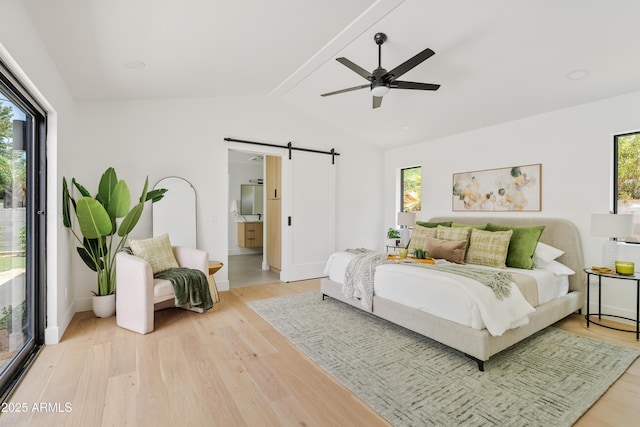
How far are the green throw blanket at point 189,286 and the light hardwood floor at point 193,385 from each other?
317 millimetres

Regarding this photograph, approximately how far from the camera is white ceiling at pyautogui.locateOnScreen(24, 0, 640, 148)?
233 centimetres

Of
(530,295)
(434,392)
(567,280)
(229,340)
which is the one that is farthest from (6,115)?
(567,280)

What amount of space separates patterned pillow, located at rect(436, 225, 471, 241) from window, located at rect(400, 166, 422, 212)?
1.57 m

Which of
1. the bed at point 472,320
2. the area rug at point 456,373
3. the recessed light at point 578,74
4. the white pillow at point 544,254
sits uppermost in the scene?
the recessed light at point 578,74

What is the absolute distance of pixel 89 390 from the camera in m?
2.03

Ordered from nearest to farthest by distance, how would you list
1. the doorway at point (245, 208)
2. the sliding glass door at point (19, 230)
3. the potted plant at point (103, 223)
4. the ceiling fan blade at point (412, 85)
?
1. the sliding glass door at point (19, 230)
2. the ceiling fan blade at point (412, 85)
3. the potted plant at point (103, 223)
4. the doorway at point (245, 208)

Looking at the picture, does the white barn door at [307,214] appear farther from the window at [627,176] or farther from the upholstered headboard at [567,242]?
the window at [627,176]

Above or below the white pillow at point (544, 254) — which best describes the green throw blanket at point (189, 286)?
below

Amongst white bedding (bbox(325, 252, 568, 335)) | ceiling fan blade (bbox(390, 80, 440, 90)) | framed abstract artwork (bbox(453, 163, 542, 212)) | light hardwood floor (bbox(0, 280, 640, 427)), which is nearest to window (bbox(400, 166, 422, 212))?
framed abstract artwork (bbox(453, 163, 542, 212))

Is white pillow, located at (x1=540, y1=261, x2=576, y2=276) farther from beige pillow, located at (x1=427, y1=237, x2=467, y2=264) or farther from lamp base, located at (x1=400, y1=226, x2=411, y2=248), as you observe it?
lamp base, located at (x1=400, y1=226, x2=411, y2=248)

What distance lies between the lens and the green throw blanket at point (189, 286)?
3205 mm

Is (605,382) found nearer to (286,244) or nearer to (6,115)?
(286,244)

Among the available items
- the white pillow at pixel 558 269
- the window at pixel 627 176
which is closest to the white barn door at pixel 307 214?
the white pillow at pixel 558 269

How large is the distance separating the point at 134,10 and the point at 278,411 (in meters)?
2.86
